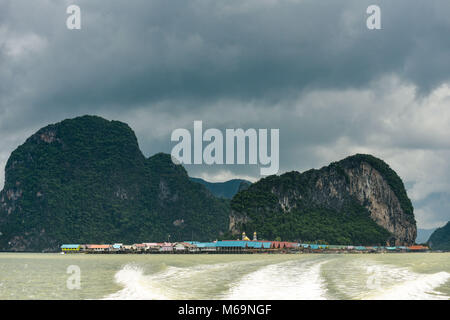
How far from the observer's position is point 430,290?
119ft

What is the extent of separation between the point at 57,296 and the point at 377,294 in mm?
22396
